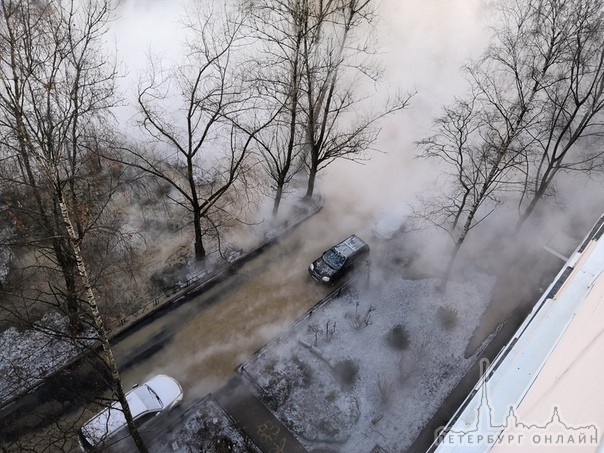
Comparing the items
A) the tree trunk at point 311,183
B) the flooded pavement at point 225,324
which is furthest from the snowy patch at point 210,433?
the tree trunk at point 311,183

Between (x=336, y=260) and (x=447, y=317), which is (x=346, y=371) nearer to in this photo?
(x=336, y=260)

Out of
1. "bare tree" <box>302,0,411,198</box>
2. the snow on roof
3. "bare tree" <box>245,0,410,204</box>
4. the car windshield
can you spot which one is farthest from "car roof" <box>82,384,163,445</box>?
"bare tree" <box>302,0,411,198</box>

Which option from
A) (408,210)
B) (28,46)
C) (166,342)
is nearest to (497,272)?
(408,210)

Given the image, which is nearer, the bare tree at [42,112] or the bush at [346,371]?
the bare tree at [42,112]

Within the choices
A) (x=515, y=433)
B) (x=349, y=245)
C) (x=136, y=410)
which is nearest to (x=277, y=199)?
(x=349, y=245)

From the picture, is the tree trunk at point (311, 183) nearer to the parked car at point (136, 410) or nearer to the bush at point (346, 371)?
the bush at point (346, 371)

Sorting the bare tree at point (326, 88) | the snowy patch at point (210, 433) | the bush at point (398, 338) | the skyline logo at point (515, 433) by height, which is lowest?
the skyline logo at point (515, 433)
